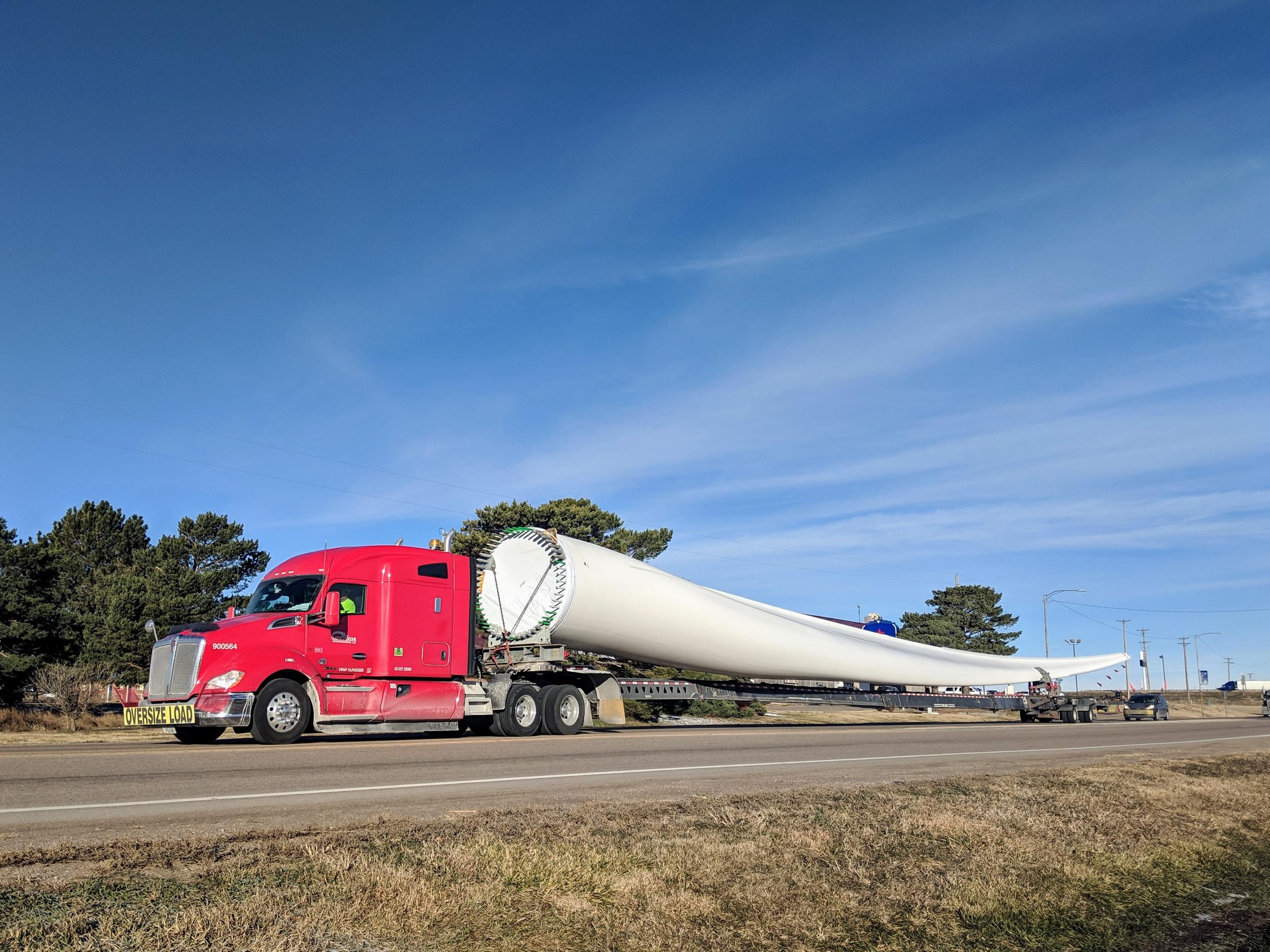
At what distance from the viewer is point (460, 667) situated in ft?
61.2

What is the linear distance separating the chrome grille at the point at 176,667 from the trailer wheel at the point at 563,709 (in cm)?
686

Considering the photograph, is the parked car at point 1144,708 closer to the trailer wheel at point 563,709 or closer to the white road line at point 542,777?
the white road line at point 542,777

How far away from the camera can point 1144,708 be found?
44.4 meters

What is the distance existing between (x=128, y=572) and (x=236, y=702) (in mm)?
37101

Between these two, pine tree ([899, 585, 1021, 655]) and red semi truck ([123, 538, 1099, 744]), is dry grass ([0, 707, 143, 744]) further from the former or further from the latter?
pine tree ([899, 585, 1021, 655])

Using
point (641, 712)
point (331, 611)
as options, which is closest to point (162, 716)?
point (331, 611)

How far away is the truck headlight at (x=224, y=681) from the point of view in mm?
14680

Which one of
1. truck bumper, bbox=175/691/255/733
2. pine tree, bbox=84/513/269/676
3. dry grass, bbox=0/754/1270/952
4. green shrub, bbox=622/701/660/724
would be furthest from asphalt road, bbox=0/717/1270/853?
pine tree, bbox=84/513/269/676

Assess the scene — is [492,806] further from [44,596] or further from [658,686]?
[44,596]

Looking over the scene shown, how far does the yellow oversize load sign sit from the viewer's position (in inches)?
577

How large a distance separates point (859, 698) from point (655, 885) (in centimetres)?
2434

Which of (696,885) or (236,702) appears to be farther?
(236,702)

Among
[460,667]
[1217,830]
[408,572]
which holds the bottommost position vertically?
[1217,830]

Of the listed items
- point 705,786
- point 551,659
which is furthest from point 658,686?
point 705,786
